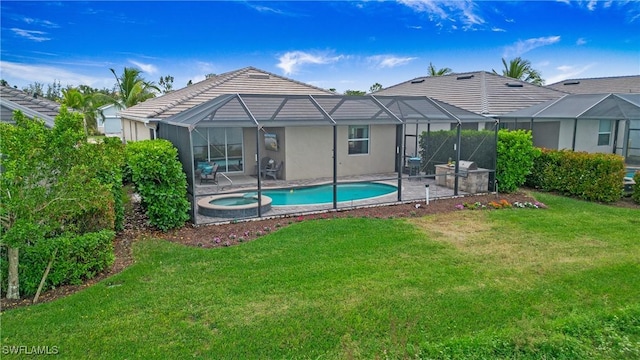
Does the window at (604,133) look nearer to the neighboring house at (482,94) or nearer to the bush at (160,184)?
the neighboring house at (482,94)

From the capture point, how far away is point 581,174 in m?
12.0

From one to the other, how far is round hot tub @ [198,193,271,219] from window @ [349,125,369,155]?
19.6 ft

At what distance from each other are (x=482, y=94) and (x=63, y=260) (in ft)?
59.9

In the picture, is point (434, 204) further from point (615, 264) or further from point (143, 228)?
point (143, 228)

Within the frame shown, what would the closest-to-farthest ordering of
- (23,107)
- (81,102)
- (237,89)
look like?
(23,107)
(237,89)
(81,102)

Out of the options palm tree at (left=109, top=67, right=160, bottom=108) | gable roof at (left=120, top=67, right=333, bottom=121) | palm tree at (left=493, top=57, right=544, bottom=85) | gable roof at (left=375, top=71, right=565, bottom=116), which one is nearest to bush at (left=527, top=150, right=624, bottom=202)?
gable roof at (left=375, top=71, right=565, bottom=116)

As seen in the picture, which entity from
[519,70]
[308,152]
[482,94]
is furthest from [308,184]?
[519,70]

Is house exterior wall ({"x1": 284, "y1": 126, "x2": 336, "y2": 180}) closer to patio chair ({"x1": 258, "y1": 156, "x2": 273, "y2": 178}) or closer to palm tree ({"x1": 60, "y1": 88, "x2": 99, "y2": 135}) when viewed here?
patio chair ({"x1": 258, "y1": 156, "x2": 273, "y2": 178})

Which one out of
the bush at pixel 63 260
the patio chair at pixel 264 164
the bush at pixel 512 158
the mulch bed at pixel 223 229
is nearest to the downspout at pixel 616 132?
the mulch bed at pixel 223 229

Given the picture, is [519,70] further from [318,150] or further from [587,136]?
[318,150]

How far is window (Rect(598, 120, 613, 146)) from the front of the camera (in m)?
18.8

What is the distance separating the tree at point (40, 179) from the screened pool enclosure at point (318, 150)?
3.31m

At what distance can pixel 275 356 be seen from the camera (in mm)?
4305

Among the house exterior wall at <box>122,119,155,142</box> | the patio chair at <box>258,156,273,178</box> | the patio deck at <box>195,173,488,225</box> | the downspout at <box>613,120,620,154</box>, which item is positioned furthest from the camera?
→ the downspout at <box>613,120,620,154</box>
